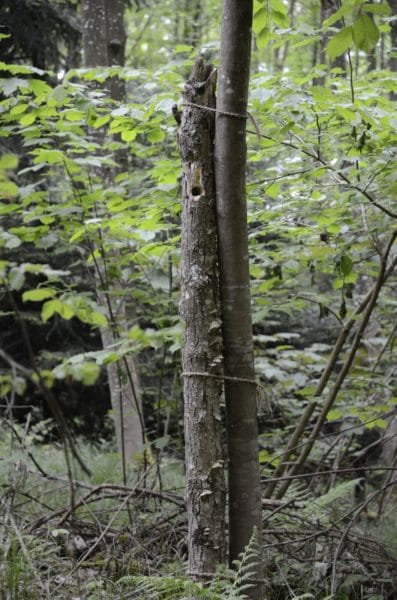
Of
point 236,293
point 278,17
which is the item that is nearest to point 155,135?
point 278,17

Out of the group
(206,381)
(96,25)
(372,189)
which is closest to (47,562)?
(206,381)

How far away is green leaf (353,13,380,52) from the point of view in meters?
2.07

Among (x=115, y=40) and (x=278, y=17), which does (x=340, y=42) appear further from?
(x=115, y=40)

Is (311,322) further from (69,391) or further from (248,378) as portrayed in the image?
(248,378)

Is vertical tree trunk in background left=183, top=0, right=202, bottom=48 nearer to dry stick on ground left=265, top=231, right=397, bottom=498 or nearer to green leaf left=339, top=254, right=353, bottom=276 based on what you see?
dry stick on ground left=265, top=231, right=397, bottom=498

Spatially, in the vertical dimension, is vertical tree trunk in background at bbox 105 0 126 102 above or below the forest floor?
above

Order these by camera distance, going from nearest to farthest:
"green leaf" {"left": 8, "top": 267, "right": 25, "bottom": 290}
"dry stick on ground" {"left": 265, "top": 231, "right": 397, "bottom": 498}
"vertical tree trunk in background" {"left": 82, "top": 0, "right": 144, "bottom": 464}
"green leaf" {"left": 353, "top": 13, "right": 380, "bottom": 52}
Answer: "green leaf" {"left": 8, "top": 267, "right": 25, "bottom": 290}
"green leaf" {"left": 353, "top": 13, "right": 380, "bottom": 52}
"dry stick on ground" {"left": 265, "top": 231, "right": 397, "bottom": 498}
"vertical tree trunk in background" {"left": 82, "top": 0, "right": 144, "bottom": 464}

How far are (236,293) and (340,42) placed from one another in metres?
1.14

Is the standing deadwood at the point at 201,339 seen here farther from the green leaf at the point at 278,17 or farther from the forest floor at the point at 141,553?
the green leaf at the point at 278,17

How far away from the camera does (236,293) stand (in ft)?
9.27

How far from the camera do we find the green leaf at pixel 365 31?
6.81 feet

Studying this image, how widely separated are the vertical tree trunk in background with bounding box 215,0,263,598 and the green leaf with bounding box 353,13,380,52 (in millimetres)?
707

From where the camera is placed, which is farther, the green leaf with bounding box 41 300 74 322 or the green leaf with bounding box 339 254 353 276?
the green leaf with bounding box 339 254 353 276

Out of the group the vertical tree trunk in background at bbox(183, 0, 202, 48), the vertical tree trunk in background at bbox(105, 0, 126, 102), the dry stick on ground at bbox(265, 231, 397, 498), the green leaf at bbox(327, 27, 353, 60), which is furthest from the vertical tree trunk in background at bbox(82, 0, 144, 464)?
the vertical tree trunk in background at bbox(183, 0, 202, 48)
